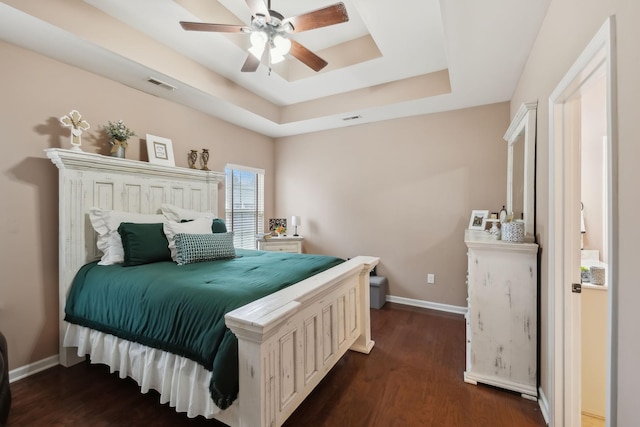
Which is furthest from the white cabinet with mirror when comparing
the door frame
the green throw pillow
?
the green throw pillow

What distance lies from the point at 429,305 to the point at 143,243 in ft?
11.0

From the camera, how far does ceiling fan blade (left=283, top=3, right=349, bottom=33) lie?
69.4 inches

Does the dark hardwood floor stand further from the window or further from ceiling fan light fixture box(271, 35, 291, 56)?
ceiling fan light fixture box(271, 35, 291, 56)

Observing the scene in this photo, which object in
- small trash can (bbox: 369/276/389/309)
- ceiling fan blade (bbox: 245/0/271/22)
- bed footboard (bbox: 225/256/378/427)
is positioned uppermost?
ceiling fan blade (bbox: 245/0/271/22)

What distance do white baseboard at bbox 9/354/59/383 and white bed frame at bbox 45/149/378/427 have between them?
0.23 feet

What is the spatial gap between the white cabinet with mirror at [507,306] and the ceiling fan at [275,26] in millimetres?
1596

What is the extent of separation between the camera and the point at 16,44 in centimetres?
210

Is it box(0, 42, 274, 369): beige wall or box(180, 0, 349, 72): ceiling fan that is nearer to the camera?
box(180, 0, 349, 72): ceiling fan

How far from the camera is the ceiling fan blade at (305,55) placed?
2.16m

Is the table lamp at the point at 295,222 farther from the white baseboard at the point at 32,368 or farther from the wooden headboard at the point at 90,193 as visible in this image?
Answer: the white baseboard at the point at 32,368

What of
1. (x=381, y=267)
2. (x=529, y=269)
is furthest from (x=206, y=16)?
(x=381, y=267)

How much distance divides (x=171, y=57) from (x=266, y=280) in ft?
7.81

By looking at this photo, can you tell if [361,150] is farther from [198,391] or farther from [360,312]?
[198,391]

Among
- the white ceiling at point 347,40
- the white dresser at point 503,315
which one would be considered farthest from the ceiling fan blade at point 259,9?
the white dresser at point 503,315
